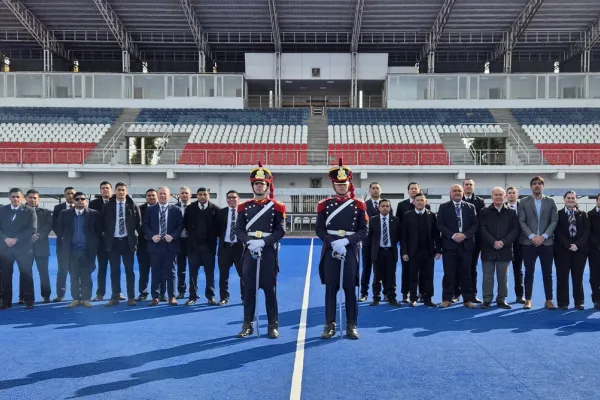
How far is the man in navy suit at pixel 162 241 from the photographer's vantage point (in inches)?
302

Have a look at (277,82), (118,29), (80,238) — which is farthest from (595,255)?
(118,29)

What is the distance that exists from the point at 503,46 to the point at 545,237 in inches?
1009

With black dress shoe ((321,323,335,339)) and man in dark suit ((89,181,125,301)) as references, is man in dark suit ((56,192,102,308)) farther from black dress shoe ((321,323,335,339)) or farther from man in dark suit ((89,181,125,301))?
black dress shoe ((321,323,335,339))

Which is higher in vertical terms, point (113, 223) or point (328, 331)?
point (113, 223)

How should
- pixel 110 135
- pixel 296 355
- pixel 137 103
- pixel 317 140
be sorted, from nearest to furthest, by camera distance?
pixel 296 355, pixel 110 135, pixel 317 140, pixel 137 103

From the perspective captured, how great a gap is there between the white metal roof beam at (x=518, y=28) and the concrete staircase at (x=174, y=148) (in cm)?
1848

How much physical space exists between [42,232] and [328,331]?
16.3 feet

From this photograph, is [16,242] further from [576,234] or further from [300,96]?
[300,96]

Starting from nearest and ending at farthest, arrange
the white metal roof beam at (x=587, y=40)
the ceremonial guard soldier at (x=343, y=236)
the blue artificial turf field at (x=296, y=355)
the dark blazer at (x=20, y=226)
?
the blue artificial turf field at (x=296, y=355)
the ceremonial guard soldier at (x=343, y=236)
the dark blazer at (x=20, y=226)
the white metal roof beam at (x=587, y=40)

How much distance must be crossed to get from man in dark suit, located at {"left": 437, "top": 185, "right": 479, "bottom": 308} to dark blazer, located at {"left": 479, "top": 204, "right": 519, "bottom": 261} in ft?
0.52

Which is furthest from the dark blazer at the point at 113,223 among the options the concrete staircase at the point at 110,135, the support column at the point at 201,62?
the support column at the point at 201,62

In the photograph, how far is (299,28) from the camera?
94.8 ft

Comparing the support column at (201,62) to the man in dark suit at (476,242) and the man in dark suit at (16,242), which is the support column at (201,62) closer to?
the man in dark suit at (16,242)

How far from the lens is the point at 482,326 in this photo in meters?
6.33
